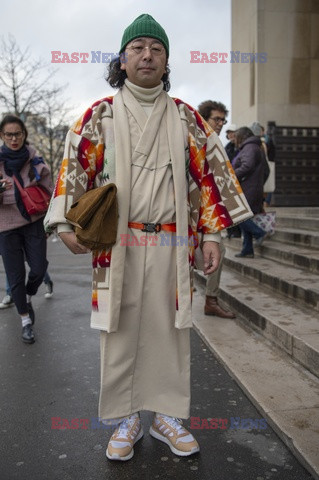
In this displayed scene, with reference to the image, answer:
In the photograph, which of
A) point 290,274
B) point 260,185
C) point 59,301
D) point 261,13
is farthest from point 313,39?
point 59,301

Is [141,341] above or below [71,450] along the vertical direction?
above

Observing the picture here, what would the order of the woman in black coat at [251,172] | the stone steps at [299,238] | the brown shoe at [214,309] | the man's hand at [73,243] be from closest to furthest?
1. the man's hand at [73,243]
2. the brown shoe at [214,309]
3. the stone steps at [299,238]
4. the woman in black coat at [251,172]

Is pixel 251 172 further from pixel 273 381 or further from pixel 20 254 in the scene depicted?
pixel 273 381

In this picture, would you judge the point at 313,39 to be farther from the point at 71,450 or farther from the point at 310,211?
the point at 71,450

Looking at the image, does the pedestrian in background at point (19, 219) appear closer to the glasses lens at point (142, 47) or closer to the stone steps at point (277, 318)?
the stone steps at point (277, 318)

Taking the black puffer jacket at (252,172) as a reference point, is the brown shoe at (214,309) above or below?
below

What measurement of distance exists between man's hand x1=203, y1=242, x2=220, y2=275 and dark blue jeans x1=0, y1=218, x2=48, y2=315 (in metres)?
2.34

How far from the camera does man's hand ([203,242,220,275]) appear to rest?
2523mm

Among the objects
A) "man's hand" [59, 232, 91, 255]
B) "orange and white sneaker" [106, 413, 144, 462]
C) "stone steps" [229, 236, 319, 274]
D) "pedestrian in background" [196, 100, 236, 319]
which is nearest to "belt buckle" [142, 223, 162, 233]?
"man's hand" [59, 232, 91, 255]

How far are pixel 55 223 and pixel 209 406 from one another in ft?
5.25

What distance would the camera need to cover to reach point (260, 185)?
6.70 meters

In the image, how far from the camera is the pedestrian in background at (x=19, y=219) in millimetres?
4363

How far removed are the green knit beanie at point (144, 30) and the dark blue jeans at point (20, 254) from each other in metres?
2.46

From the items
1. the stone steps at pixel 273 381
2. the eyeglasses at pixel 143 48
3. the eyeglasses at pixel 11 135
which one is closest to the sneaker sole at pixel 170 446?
the stone steps at pixel 273 381
